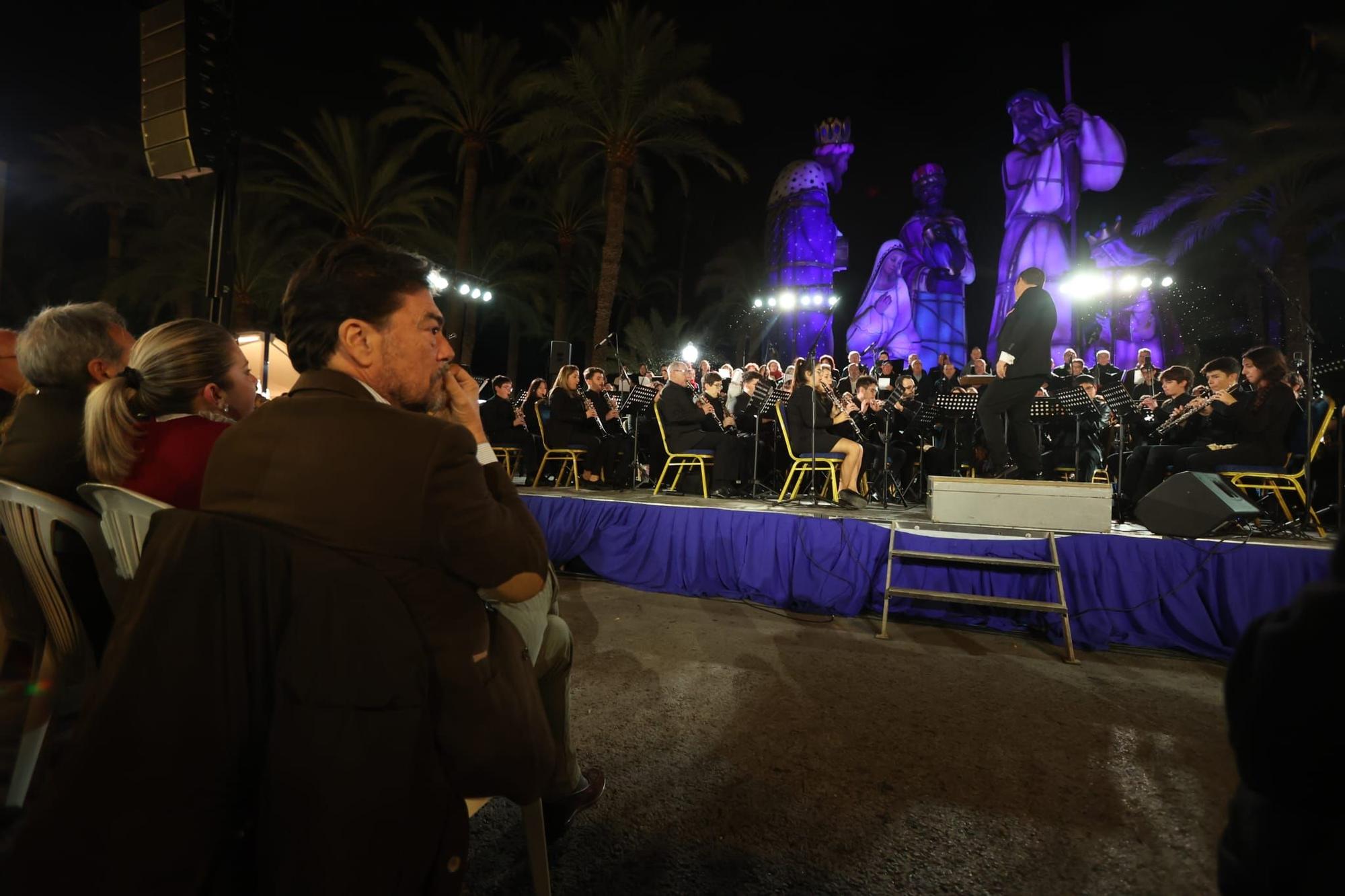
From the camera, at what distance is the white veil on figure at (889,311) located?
24.4 metres

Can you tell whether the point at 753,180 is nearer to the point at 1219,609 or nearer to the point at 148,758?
the point at 1219,609

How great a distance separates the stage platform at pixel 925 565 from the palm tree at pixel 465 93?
11807mm

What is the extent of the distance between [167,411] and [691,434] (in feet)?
20.3

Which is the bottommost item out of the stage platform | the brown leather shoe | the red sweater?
the brown leather shoe

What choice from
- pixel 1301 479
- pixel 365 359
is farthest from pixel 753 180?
pixel 365 359

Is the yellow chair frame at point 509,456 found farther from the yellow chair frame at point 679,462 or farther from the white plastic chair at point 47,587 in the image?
the white plastic chair at point 47,587

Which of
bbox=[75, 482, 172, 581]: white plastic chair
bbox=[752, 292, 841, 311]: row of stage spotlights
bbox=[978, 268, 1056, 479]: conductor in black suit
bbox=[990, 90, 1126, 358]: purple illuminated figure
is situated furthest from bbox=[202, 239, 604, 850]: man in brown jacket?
bbox=[752, 292, 841, 311]: row of stage spotlights

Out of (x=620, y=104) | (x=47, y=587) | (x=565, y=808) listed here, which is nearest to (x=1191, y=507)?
(x=565, y=808)

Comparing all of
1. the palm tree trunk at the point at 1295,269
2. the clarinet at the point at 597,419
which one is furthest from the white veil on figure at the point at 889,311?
the clarinet at the point at 597,419

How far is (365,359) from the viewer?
140 cm

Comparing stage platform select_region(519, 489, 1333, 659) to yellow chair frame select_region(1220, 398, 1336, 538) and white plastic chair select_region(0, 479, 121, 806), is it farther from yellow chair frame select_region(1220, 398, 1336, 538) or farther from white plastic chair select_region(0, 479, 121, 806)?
white plastic chair select_region(0, 479, 121, 806)

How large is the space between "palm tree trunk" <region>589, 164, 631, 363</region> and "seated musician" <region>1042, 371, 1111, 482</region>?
8.83 meters

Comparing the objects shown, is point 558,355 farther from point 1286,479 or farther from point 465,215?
point 1286,479

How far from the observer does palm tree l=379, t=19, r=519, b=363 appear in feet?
47.2
